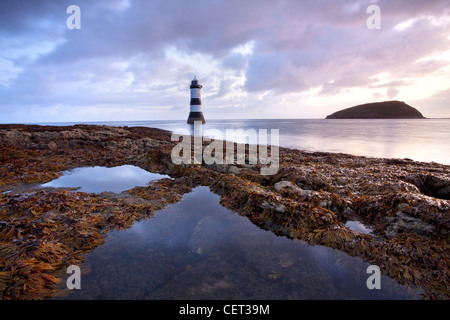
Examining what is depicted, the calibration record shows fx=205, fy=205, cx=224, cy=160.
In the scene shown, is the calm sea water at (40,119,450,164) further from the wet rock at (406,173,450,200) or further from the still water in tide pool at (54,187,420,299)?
the still water in tide pool at (54,187,420,299)

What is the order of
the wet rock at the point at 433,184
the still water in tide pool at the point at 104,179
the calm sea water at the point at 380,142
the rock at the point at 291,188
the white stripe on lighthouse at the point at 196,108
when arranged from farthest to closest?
the white stripe on lighthouse at the point at 196,108, the calm sea water at the point at 380,142, the still water in tide pool at the point at 104,179, the wet rock at the point at 433,184, the rock at the point at 291,188

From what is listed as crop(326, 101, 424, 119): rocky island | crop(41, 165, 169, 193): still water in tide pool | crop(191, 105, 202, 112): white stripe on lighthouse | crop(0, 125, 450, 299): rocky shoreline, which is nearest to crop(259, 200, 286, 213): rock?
crop(0, 125, 450, 299): rocky shoreline

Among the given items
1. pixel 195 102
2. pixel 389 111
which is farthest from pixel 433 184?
pixel 389 111

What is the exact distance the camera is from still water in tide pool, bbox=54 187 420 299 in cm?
308

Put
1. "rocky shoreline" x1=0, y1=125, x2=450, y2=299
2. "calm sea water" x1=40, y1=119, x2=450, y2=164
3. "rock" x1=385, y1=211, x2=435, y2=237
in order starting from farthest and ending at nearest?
"calm sea water" x1=40, y1=119, x2=450, y2=164, "rock" x1=385, y1=211, x2=435, y2=237, "rocky shoreline" x1=0, y1=125, x2=450, y2=299

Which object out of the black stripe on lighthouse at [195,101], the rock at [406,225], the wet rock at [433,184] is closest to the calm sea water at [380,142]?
the black stripe on lighthouse at [195,101]

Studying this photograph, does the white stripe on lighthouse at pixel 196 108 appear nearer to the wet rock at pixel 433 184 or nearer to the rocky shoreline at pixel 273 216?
the rocky shoreline at pixel 273 216

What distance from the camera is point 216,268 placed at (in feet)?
11.7

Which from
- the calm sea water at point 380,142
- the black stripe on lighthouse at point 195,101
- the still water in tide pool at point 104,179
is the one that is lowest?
the still water in tide pool at point 104,179

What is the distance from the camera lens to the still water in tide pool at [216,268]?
121 inches

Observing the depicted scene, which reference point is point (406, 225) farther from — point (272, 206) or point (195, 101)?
point (195, 101)

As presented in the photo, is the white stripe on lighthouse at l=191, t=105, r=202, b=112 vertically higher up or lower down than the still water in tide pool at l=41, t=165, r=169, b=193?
higher up
